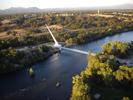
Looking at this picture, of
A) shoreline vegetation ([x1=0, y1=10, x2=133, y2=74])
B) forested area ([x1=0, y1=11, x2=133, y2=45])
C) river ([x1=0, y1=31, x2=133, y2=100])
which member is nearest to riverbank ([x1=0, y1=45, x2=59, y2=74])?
shoreline vegetation ([x1=0, y1=10, x2=133, y2=74])

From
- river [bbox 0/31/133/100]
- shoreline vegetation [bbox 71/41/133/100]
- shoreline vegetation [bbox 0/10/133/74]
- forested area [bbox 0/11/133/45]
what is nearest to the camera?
shoreline vegetation [bbox 71/41/133/100]

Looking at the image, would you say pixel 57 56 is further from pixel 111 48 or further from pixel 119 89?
pixel 119 89

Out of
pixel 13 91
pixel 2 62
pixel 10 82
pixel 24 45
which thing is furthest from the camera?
pixel 24 45

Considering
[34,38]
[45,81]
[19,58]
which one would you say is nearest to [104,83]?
[45,81]

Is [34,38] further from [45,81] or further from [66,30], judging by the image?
[45,81]

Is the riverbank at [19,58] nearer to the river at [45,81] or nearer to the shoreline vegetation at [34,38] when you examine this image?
the shoreline vegetation at [34,38]

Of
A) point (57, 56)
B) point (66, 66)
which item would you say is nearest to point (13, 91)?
point (66, 66)

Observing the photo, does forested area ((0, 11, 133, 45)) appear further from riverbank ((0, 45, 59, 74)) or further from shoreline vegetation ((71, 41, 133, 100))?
shoreline vegetation ((71, 41, 133, 100))

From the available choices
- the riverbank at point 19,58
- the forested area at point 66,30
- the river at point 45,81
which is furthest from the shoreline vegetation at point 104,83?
the forested area at point 66,30
